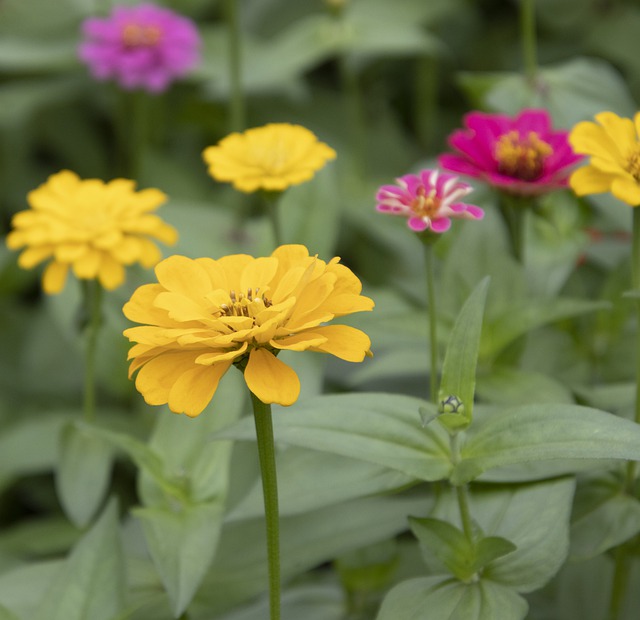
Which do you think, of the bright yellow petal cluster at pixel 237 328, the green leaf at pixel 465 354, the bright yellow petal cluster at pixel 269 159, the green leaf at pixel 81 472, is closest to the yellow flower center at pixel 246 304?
the bright yellow petal cluster at pixel 237 328

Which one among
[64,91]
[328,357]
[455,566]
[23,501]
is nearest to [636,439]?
[455,566]

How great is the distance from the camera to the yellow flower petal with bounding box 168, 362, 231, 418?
1.49 feet

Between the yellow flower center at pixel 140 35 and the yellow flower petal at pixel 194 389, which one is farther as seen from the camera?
the yellow flower center at pixel 140 35

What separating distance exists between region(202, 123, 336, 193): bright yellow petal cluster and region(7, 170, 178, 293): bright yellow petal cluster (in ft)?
0.22

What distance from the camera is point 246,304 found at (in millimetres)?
502

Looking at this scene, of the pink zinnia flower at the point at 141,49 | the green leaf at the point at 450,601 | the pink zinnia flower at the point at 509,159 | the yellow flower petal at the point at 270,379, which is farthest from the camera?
the pink zinnia flower at the point at 141,49

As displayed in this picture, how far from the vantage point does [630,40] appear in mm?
1303

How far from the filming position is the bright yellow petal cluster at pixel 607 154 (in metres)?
0.59

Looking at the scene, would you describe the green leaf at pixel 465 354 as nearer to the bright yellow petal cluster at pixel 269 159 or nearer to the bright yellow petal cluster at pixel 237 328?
the bright yellow petal cluster at pixel 237 328

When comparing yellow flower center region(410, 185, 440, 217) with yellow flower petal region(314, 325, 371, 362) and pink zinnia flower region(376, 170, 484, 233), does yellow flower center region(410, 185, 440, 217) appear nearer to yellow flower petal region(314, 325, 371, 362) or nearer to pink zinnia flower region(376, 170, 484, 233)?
pink zinnia flower region(376, 170, 484, 233)

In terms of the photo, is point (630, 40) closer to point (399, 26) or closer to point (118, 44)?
point (399, 26)

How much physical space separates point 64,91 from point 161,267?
3.40 ft

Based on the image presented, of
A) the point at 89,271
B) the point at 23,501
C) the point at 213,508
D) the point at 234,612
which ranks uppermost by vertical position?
the point at 89,271

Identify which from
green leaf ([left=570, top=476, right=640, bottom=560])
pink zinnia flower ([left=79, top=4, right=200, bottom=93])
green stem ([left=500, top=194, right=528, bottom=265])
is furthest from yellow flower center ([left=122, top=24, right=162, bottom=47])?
green leaf ([left=570, top=476, right=640, bottom=560])
